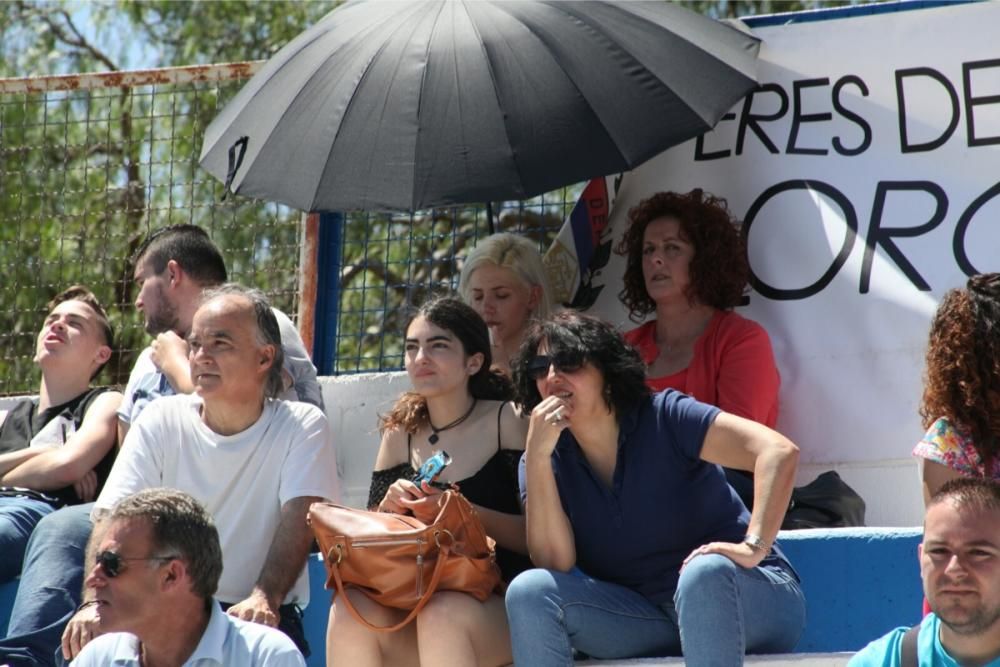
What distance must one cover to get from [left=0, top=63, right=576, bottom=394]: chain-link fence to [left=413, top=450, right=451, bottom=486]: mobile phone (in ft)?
7.08

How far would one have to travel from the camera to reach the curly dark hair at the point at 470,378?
16.0ft

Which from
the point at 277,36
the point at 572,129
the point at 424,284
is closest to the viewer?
the point at 572,129

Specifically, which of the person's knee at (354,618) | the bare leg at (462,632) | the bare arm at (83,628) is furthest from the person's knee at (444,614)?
the bare arm at (83,628)

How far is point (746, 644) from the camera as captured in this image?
418 centimetres

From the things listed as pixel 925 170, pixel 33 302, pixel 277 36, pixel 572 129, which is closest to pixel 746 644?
pixel 572 129

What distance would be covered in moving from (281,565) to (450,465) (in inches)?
23.8

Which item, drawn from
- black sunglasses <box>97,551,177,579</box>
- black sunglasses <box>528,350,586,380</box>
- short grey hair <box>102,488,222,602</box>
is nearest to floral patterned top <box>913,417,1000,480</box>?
black sunglasses <box>528,350,586,380</box>

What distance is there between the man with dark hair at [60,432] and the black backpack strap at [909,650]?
300cm

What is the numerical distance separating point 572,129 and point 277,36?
16.4ft

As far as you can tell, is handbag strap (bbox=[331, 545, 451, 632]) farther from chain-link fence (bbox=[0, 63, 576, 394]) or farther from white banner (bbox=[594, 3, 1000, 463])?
chain-link fence (bbox=[0, 63, 576, 394])

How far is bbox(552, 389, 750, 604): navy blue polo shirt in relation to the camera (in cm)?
431

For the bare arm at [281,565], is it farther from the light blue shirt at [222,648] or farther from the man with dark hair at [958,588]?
the man with dark hair at [958,588]

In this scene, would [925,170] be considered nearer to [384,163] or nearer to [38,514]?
[384,163]

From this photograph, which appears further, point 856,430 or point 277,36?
point 277,36
